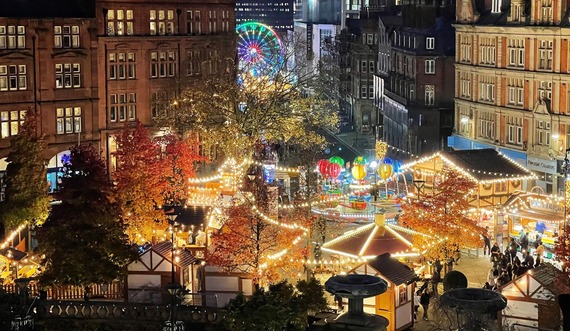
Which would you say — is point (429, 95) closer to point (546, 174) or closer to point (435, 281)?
point (546, 174)

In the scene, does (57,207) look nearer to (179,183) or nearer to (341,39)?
(179,183)

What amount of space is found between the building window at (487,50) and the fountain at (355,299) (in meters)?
51.0

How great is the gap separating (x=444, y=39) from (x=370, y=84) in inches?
1316

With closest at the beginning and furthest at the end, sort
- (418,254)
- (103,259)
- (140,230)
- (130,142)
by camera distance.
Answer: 1. (103,259)
2. (418,254)
3. (140,230)
4. (130,142)

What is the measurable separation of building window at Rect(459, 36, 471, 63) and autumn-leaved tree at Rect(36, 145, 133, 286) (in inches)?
1704

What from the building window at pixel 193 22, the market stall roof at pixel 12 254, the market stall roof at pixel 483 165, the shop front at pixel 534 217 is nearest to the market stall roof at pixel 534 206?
the shop front at pixel 534 217

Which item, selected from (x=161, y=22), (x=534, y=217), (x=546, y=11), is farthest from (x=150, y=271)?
(x=546, y=11)

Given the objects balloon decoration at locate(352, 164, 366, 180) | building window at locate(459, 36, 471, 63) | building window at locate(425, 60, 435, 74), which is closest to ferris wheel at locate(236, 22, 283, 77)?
building window at locate(425, 60, 435, 74)

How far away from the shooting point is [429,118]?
97125mm

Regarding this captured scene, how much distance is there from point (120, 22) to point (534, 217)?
3331cm

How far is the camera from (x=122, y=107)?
80.8 meters

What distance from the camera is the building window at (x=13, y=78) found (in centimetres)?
7256

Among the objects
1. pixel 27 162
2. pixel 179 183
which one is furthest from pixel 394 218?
pixel 27 162

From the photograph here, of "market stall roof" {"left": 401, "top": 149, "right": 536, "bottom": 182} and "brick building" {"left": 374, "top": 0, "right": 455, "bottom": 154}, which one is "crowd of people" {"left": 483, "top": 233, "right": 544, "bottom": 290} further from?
"brick building" {"left": 374, "top": 0, "right": 455, "bottom": 154}
